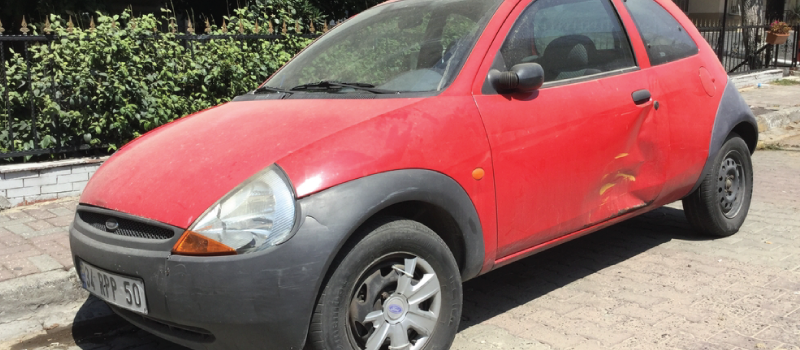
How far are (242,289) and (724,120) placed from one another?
3.32 meters

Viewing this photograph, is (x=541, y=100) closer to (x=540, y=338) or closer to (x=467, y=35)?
(x=467, y=35)

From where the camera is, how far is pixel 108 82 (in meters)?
6.03

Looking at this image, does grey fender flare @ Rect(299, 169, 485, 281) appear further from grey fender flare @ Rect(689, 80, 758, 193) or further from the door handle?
grey fender flare @ Rect(689, 80, 758, 193)

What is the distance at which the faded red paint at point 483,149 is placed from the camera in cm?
273

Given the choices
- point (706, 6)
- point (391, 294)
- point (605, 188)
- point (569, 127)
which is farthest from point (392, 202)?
point (706, 6)

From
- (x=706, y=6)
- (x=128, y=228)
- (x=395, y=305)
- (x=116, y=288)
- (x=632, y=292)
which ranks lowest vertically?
(x=632, y=292)

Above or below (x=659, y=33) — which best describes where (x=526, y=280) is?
below

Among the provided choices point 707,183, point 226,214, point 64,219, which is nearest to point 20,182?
point 64,219

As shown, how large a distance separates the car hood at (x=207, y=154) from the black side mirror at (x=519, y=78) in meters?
0.46

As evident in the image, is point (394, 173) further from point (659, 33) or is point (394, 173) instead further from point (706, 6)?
point (706, 6)

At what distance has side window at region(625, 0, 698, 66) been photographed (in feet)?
13.7

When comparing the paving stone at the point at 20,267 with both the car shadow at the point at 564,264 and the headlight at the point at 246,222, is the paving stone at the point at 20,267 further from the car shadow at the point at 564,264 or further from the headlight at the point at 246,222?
the car shadow at the point at 564,264

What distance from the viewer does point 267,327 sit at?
251 cm

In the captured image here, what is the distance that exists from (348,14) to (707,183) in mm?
7775
